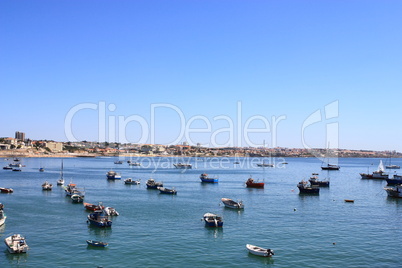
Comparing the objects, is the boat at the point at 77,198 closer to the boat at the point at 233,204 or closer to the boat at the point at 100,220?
the boat at the point at 100,220

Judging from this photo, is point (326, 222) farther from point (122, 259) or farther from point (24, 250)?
point (24, 250)

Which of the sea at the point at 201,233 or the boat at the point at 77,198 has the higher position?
the boat at the point at 77,198

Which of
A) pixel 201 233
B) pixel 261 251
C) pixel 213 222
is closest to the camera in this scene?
pixel 261 251

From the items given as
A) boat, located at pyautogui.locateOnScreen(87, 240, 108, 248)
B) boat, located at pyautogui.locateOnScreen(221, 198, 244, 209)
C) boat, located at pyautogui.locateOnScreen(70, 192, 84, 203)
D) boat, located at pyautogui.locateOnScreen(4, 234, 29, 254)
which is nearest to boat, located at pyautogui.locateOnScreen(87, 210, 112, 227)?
boat, located at pyautogui.locateOnScreen(87, 240, 108, 248)

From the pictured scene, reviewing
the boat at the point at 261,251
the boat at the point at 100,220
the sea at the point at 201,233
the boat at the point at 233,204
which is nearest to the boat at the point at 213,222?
the sea at the point at 201,233

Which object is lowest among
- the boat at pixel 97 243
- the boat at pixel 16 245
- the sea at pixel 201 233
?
the sea at pixel 201 233

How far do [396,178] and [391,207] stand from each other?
142 ft

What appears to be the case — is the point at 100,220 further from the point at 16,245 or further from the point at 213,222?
the point at 213,222

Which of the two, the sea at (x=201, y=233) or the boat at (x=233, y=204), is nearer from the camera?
the sea at (x=201, y=233)

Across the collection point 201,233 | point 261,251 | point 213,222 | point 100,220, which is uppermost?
point 100,220

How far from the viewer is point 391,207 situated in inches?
2574

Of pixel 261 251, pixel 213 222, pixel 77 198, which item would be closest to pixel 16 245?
pixel 213 222

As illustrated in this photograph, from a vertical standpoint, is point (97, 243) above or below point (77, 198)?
below

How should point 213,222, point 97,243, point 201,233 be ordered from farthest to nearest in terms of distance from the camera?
point 213,222
point 201,233
point 97,243
